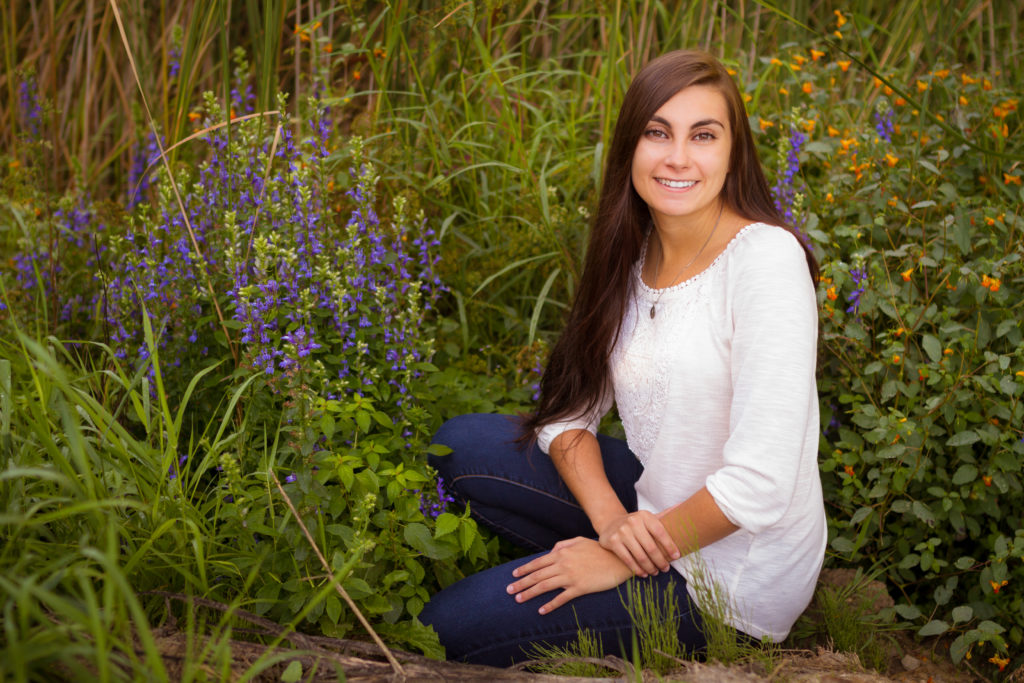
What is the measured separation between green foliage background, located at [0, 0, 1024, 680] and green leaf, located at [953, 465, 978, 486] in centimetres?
2

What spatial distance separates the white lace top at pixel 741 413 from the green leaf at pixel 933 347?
0.41m

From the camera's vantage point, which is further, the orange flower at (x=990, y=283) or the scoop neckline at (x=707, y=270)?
the orange flower at (x=990, y=283)

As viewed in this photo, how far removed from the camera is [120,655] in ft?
4.14

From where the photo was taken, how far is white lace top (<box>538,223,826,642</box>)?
1.67 m

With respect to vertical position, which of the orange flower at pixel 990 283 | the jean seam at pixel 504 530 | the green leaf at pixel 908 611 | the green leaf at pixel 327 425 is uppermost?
the orange flower at pixel 990 283

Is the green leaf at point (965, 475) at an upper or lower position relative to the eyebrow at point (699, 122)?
lower

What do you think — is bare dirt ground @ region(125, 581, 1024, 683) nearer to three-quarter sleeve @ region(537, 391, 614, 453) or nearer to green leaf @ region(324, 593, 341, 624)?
green leaf @ region(324, 593, 341, 624)

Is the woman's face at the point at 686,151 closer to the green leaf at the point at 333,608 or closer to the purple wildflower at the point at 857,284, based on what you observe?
the purple wildflower at the point at 857,284

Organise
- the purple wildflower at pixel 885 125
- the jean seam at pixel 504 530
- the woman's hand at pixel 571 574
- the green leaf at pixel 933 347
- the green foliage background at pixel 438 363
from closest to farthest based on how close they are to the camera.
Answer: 1. the green foliage background at pixel 438 363
2. the woman's hand at pixel 571 574
3. the green leaf at pixel 933 347
4. the jean seam at pixel 504 530
5. the purple wildflower at pixel 885 125

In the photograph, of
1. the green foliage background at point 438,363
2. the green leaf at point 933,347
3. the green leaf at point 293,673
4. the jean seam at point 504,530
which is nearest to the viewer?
the green leaf at point 293,673

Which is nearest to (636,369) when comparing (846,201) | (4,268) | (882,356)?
(882,356)

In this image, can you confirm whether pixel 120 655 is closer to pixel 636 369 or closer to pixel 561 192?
pixel 636 369

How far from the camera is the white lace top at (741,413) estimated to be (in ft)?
5.49

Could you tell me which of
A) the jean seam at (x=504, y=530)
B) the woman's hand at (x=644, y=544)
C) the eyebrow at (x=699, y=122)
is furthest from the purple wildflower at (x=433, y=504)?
the eyebrow at (x=699, y=122)
